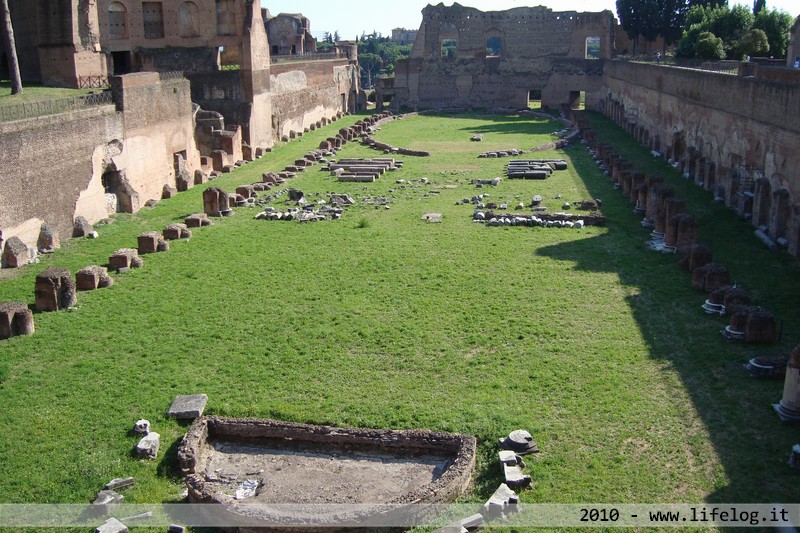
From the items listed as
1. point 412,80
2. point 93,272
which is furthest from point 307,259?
point 412,80

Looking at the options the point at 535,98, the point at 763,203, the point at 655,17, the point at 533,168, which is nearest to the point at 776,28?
the point at 655,17

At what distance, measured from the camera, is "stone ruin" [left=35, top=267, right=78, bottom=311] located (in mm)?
13031

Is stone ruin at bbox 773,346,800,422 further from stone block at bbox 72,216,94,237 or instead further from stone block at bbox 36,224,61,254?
stone block at bbox 72,216,94,237

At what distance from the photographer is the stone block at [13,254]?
608 inches

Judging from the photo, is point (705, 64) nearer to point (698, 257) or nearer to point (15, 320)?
point (698, 257)

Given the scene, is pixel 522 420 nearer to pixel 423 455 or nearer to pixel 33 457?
pixel 423 455

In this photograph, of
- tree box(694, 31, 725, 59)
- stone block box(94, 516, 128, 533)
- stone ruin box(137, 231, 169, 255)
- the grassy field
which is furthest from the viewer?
tree box(694, 31, 725, 59)

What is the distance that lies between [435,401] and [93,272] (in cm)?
730

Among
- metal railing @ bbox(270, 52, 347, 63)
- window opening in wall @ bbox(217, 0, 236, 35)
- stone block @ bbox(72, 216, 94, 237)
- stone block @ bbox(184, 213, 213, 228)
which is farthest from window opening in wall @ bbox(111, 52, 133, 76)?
stone block @ bbox(72, 216, 94, 237)

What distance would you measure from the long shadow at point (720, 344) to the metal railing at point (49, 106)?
11.3m

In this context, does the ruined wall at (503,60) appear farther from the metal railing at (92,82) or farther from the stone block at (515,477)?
the stone block at (515,477)

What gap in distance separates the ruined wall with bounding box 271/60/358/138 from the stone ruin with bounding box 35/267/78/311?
20774 mm

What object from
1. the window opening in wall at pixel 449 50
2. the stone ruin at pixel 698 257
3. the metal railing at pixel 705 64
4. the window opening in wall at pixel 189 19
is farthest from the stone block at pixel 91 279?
the window opening in wall at pixel 449 50

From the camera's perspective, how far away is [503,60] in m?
47.9
